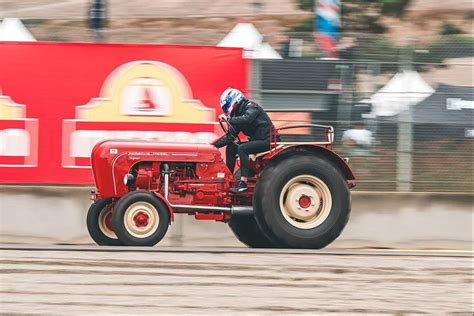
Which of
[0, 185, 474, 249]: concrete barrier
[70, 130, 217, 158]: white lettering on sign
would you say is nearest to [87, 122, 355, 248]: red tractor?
[70, 130, 217, 158]: white lettering on sign

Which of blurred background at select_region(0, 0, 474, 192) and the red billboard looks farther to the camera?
blurred background at select_region(0, 0, 474, 192)

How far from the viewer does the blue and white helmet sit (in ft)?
35.8

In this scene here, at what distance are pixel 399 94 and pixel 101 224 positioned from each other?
164 inches

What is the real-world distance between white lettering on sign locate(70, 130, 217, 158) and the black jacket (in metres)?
1.94

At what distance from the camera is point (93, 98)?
12938mm

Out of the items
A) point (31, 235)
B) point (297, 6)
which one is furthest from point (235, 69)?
point (297, 6)

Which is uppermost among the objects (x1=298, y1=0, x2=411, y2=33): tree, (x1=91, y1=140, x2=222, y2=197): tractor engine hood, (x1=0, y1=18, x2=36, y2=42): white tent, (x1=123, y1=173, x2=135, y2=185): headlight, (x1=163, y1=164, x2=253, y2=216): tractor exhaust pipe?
(x1=298, y1=0, x2=411, y2=33): tree

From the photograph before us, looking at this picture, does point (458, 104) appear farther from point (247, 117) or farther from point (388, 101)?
point (247, 117)

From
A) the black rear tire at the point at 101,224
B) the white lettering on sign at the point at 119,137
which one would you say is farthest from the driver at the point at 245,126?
the white lettering on sign at the point at 119,137

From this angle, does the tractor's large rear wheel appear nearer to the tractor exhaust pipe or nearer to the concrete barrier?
the tractor exhaust pipe

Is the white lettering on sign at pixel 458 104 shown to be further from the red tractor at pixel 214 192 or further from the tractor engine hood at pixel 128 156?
the tractor engine hood at pixel 128 156

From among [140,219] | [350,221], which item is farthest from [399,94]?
[140,219]

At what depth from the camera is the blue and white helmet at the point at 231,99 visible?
1091 cm

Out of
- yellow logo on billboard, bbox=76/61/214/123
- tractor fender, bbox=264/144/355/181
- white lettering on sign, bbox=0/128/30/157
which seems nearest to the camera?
tractor fender, bbox=264/144/355/181
